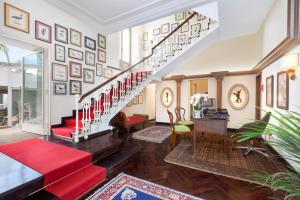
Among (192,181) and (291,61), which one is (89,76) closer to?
(192,181)

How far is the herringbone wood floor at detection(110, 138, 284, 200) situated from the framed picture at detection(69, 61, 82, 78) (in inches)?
122

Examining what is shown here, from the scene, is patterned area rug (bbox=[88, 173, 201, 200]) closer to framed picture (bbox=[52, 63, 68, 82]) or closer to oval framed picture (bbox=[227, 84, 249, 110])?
framed picture (bbox=[52, 63, 68, 82])

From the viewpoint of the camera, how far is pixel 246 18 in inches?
148

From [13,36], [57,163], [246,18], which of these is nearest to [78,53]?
[13,36]

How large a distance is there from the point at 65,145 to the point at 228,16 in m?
4.81

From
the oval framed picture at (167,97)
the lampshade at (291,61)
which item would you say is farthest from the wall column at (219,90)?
the lampshade at (291,61)

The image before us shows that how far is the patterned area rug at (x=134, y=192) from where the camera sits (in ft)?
6.66

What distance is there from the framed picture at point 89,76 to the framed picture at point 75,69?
18 centimetres

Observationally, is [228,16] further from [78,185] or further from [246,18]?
[78,185]

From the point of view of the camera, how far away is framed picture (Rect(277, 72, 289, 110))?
292 centimetres

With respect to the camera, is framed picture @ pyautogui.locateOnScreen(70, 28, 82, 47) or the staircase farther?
framed picture @ pyautogui.locateOnScreen(70, 28, 82, 47)

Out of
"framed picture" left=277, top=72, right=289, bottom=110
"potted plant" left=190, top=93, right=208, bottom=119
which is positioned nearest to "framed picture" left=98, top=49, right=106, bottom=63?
"potted plant" left=190, top=93, right=208, bottom=119

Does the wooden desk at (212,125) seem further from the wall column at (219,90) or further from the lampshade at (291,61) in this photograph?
the wall column at (219,90)

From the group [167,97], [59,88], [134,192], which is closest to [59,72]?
[59,88]
